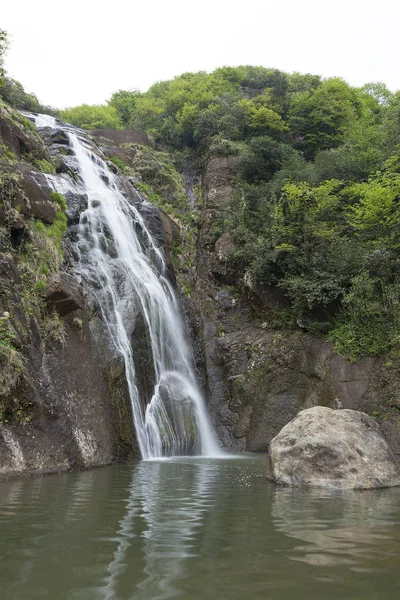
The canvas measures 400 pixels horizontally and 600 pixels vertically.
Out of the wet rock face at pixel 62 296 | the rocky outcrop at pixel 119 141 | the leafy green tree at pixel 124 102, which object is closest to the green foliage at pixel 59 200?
the wet rock face at pixel 62 296

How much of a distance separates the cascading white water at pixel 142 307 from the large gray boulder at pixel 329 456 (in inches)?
219

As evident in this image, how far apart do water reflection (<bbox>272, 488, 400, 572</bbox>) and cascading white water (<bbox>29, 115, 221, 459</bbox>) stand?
7.16 m

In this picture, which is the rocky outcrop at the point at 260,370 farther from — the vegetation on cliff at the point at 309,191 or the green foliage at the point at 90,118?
the green foliage at the point at 90,118

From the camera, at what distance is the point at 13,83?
1119 inches

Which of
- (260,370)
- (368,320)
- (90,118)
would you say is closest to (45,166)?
(260,370)

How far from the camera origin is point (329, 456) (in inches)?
334

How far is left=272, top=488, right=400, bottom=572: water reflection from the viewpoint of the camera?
3.77 meters

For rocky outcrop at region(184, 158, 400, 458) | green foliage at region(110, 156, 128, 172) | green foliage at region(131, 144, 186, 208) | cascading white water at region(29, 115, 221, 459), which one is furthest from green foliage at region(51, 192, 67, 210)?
green foliage at region(110, 156, 128, 172)

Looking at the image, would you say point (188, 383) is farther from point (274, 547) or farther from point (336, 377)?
point (274, 547)

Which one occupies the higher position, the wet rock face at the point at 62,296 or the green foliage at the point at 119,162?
the green foliage at the point at 119,162

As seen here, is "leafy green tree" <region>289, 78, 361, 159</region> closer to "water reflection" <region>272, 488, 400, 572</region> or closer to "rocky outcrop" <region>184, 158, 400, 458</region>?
"rocky outcrop" <region>184, 158, 400, 458</region>

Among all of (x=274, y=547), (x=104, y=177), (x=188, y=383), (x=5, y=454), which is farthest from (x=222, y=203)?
(x=274, y=547)

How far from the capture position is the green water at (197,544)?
10.2 ft

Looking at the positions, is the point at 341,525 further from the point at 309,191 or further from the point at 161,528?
the point at 309,191
